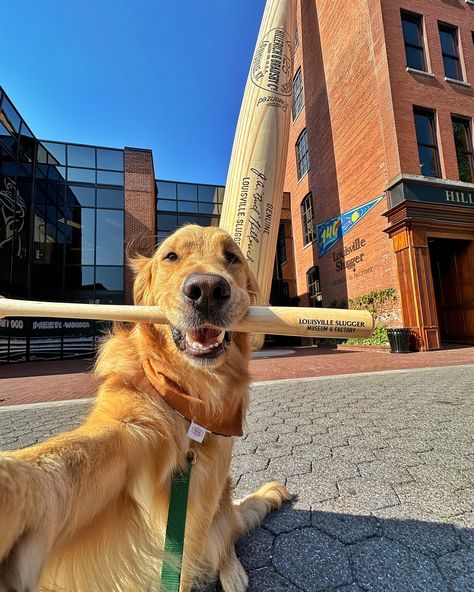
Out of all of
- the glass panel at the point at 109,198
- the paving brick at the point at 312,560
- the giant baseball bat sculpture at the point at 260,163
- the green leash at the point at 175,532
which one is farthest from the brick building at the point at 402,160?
the green leash at the point at 175,532

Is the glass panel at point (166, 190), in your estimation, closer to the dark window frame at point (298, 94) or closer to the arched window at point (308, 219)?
the arched window at point (308, 219)

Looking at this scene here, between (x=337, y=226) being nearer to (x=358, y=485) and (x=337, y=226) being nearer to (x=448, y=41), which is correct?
(x=448, y=41)

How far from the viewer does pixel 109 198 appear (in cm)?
1683

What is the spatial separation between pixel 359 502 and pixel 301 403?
271 centimetres

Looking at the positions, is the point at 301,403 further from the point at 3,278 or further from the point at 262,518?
the point at 3,278

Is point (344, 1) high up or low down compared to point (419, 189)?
up

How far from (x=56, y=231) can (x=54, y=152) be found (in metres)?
4.29

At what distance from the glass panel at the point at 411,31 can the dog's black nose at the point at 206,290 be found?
1689 cm

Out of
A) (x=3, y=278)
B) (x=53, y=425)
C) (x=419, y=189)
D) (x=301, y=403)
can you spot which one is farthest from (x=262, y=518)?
(x=3, y=278)

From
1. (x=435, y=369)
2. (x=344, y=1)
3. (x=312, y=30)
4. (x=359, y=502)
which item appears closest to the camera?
(x=359, y=502)

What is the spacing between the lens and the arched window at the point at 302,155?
18.7 meters

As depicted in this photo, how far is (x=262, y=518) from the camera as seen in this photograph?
188 centimetres

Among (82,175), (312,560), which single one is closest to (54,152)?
(82,175)

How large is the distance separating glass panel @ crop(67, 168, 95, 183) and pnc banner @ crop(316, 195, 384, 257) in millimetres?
12323
